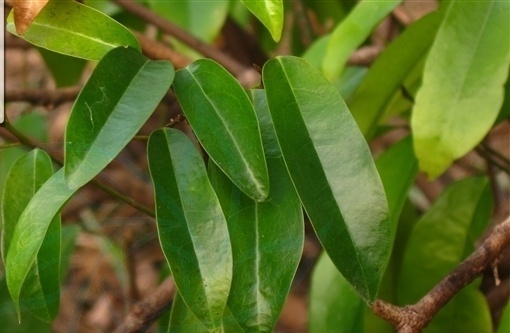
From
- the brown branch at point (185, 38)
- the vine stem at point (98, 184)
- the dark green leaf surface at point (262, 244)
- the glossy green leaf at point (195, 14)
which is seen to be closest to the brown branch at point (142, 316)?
the vine stem at point (98, 184)

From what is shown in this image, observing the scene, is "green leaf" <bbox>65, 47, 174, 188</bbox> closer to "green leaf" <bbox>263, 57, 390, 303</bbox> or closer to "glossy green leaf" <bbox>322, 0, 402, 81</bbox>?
"green leaf" <bbox>263, 57, 390, 303</bbox>

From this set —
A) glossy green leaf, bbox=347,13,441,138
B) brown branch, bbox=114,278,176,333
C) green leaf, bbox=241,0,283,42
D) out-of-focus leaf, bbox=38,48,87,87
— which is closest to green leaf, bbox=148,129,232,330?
green leaf, bbox=241,0,283,42

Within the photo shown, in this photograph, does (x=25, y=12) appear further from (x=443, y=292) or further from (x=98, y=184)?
(x=443, y=292)

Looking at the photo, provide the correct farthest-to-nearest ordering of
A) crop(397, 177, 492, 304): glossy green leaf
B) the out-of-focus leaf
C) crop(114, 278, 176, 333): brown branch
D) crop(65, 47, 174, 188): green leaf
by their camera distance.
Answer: the out-of-focus leaf, crop(397, 177, 492, 304): glossy green leaf, crop(114, 278, 176, 333): brown branch, crop(65, 47, 174, 188): green leaf

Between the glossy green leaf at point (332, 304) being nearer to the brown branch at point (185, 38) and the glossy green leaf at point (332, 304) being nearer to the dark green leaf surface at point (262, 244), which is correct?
the dark green leaf surface at point (262, 244)

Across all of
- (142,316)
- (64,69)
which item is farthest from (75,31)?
(64,69)

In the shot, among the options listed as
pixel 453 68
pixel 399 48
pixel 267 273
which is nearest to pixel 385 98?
pixel 399 48
